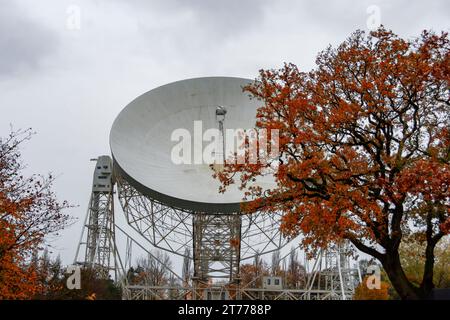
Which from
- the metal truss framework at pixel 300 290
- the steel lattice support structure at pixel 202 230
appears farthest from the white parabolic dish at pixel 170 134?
the metal truss framework at pixel 300 290

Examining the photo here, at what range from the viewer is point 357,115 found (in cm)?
1549

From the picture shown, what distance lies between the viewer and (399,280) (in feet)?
47.9

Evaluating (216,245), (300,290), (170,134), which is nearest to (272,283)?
(300,290)

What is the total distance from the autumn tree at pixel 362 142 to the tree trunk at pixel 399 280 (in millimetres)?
29

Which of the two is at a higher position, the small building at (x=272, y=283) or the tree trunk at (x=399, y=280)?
the tree trunk at (x=399, y=280)

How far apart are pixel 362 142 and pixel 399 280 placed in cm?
438

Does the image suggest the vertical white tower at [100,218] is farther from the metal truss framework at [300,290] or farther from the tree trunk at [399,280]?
the tree trunk at [399,280]

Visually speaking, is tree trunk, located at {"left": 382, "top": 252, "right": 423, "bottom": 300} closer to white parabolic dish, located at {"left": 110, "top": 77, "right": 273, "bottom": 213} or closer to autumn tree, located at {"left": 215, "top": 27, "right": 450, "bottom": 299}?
autumn tree, located at {"left": 215, "top": 27, "right": 450, "bottom": 299}

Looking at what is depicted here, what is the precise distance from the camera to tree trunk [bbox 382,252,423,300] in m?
14.5

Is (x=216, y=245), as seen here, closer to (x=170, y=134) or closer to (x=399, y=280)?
(x=170, y=134)

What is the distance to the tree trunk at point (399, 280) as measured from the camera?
1449cm

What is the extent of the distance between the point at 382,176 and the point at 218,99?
59.4ft
